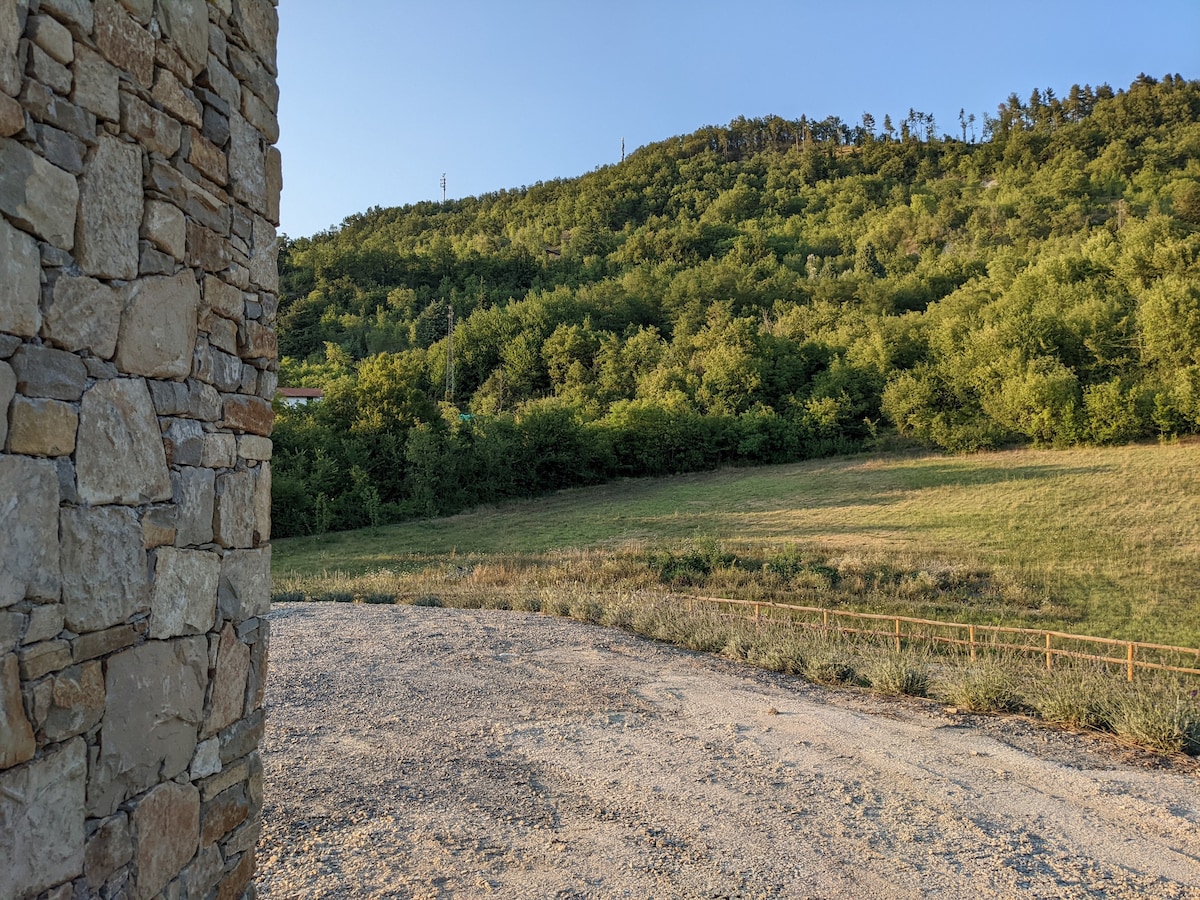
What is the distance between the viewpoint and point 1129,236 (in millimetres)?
46125

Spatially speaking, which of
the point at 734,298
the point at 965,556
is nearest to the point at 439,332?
the point at 734,298

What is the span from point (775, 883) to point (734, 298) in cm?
6184

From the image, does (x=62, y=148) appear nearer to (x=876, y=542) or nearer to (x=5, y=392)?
(x=5, y=392)

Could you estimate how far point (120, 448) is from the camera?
2.32 meters

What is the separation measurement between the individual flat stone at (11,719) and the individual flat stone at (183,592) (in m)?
0.53

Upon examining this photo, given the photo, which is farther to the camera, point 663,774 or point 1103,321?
point 1103,321

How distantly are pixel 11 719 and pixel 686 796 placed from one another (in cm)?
479

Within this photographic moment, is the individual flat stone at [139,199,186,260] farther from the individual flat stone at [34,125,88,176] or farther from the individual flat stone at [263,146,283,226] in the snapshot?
the individual flat stone at [263,146,283,226]

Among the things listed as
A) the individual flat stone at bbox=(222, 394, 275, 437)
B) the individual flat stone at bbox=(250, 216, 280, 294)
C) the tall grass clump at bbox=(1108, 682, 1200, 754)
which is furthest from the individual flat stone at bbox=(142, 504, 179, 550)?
the tall grass clump at bbox=(1108, 682, 1200, 754)

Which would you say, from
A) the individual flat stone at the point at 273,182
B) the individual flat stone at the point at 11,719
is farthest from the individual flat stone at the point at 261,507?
the individual flat stone at the point at 11,719

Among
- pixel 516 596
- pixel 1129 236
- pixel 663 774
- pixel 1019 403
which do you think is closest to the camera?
pixel 663 774

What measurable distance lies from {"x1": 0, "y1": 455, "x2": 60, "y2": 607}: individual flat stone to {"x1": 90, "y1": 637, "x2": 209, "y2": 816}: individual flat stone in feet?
1.33

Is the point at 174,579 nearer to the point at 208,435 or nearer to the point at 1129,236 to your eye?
the point at 208,435

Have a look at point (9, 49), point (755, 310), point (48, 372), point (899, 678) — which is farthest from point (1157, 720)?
point (755, 310)
